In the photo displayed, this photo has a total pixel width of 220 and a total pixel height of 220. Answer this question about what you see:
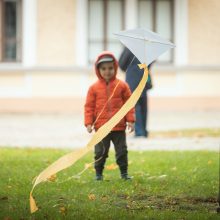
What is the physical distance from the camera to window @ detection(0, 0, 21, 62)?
22.7m

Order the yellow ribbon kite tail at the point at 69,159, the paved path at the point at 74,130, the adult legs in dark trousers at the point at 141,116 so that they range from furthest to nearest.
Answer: the adult legs in dark trousers at the point at 141,116, the paved path at the point at 74,130, the yellow ribbon kite tail at the point at 69,159

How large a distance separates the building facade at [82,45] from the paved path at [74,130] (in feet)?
3.59

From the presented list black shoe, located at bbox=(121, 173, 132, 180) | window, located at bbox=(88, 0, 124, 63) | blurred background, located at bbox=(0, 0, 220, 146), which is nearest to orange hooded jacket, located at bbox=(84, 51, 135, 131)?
black shoe, located at bbox=(121, 173, 132, 180)

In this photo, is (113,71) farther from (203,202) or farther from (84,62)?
(84,62)

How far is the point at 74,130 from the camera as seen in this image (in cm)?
1703

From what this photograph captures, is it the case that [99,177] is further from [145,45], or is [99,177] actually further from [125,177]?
[145,45]

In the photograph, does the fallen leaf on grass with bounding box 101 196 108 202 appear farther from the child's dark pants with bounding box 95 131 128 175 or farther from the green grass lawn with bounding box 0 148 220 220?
the child's dark pants with bounding box 95 131 128 175

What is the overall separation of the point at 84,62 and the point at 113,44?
40.1 inches

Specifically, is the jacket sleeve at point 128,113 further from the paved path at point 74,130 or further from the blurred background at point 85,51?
the blurred background at point 85,51

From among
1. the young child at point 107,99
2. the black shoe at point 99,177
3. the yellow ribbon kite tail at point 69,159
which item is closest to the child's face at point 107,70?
the young child at point 107,99

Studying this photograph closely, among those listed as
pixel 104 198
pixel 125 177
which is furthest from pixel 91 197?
pixel 125 177

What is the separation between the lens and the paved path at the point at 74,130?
13711mm

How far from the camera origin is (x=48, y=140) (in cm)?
1478

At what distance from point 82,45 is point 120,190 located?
49.0 feet
